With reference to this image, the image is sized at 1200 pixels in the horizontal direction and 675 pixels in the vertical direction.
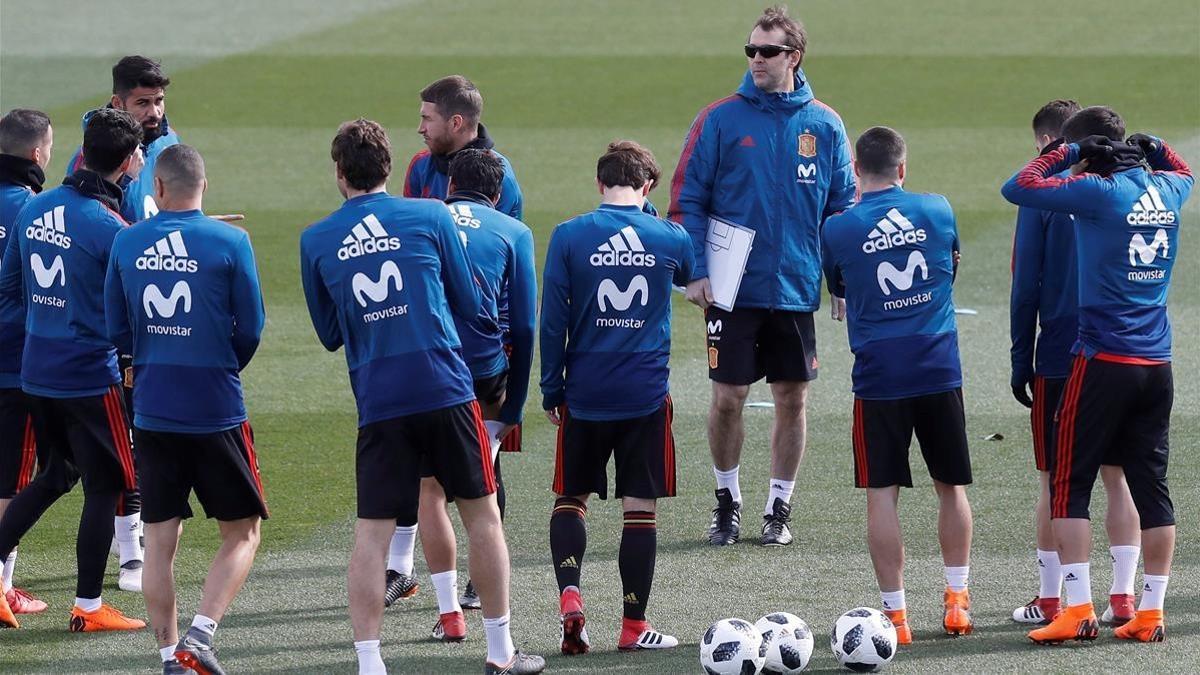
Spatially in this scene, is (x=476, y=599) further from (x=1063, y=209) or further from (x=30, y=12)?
(x=30, y=12)

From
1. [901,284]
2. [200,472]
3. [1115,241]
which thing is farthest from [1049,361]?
[200,472]

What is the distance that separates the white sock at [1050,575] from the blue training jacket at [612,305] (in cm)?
164

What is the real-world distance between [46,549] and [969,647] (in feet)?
13.9

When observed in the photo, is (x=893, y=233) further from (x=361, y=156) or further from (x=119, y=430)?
(x=119, y=430)

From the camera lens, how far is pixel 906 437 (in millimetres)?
6551

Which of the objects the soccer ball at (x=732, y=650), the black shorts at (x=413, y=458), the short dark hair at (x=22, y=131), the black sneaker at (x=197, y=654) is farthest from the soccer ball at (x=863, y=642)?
the short dark hair at (x=22, y=131)

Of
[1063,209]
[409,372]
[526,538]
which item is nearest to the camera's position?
[409,372]

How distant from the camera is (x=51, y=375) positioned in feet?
A: 21.9

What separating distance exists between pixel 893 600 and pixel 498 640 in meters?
1.51

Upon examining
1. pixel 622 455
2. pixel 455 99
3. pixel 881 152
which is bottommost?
pixel 622 455

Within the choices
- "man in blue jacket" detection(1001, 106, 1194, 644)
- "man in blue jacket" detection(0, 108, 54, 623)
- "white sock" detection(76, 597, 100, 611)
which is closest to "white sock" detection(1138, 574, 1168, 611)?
"man in blue jacket" detection(1001, 106, 1194, 644)

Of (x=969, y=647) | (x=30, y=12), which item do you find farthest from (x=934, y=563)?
(x=30, y=12)

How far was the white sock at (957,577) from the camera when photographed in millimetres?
6566

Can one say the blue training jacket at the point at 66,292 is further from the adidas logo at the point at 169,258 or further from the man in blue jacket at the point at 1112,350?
the man in blue jacket at the point at 1112,350
